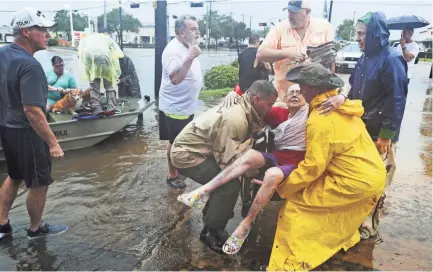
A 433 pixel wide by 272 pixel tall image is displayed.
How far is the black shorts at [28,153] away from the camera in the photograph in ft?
10.2

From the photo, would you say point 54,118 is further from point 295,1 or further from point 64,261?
point 295,1

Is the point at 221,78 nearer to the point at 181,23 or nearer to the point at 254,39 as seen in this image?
the point at 254,39

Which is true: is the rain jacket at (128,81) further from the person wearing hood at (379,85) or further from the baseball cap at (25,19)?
the person wearing hood at (379,85)

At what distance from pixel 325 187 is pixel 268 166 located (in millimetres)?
553

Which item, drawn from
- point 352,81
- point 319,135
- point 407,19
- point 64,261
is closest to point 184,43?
point 352,81

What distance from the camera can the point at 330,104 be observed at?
2.75 m

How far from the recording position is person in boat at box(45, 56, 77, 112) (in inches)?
245

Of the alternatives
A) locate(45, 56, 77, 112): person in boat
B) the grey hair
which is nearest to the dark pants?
the grey hair

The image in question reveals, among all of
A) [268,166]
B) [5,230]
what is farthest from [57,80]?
[268,166]

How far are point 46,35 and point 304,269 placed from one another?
2721 mm

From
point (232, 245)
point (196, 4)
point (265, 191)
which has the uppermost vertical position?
point (196, 4)

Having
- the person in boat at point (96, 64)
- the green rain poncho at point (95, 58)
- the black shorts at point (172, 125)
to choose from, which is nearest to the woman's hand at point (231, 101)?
the black shorts at point (172, 125)

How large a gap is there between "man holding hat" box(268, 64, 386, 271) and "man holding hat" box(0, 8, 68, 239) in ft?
6.23

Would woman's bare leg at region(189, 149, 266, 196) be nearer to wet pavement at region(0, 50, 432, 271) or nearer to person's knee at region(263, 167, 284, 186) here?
person's knee at region(263, 167, 284, 186)
